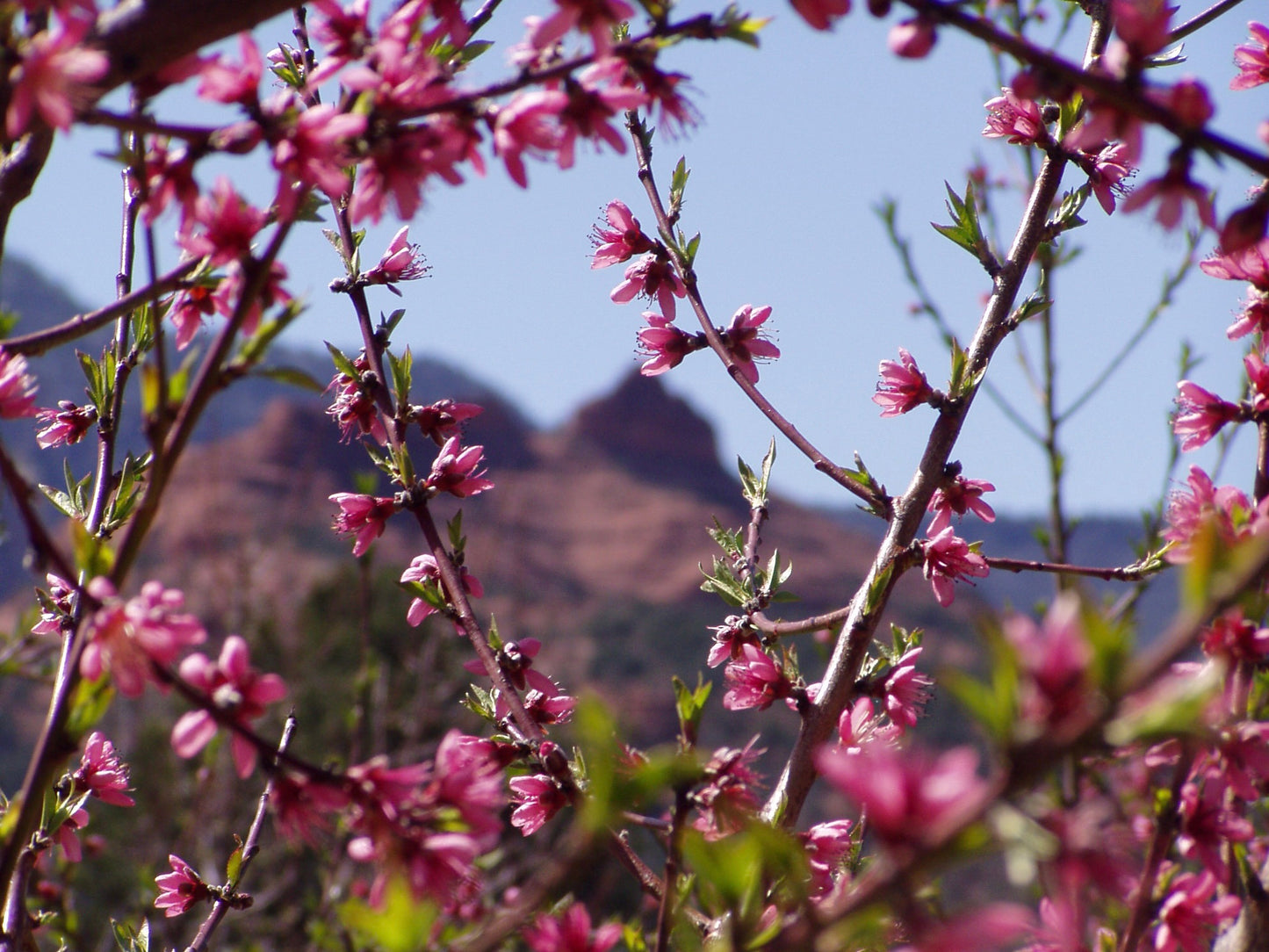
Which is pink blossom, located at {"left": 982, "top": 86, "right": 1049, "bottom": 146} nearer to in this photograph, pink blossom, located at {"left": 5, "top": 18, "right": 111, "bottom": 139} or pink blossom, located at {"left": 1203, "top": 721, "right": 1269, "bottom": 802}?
pink blossom, located at {"left": 1203, "top": 721, "right": 1269, "bottom": 802}

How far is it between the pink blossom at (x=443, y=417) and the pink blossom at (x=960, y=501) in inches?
33.4

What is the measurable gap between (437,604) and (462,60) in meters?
0.86

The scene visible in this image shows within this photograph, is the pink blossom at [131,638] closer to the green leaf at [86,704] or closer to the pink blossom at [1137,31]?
the green leaf at [86,704]

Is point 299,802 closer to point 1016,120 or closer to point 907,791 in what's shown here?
point 907,791

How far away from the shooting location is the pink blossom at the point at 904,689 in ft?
5.82

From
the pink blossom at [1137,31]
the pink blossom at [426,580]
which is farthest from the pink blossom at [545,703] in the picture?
the pink blossom at [1137,31]

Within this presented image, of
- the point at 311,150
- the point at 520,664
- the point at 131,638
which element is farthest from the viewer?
the point at 520,664

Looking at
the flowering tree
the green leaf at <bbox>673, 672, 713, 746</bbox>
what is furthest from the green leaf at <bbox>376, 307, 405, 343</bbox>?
the green leaf at <bbox>673, 672, 713, 746</bbox>

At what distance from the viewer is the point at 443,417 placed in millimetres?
1963

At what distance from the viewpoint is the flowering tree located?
29.1 inches

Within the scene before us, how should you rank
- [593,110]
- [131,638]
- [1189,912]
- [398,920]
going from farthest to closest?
[1189,912] → [593,110] → [131,638] → [398,920]

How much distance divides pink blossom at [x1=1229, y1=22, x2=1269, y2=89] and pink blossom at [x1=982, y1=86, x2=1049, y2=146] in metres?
0.32

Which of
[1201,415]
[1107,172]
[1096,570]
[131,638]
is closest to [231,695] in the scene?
[131,638]

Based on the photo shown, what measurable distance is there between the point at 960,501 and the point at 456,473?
90 centimetres
